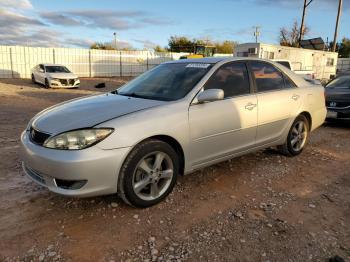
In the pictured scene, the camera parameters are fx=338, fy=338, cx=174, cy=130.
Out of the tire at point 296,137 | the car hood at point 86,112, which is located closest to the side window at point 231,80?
the car hood at point 86,112

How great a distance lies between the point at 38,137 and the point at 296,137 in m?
4.03

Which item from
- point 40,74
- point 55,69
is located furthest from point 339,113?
point 40,74

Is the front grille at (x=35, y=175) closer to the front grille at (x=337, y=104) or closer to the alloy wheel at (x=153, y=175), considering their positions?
the alloy wheel at (x=153, y=175)

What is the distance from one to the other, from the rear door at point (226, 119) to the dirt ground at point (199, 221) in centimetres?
49

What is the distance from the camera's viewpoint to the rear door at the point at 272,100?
477cm

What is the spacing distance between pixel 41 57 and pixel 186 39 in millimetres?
38697

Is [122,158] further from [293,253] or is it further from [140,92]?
[293,253]

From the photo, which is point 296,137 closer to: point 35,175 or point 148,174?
point 148,174

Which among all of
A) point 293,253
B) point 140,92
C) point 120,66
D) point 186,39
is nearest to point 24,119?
point 140,92

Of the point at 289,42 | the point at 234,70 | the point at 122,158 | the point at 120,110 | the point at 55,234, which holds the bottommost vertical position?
the point at 55,234

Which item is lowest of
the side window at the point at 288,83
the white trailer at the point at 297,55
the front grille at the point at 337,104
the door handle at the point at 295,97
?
the front grille at the point at 337,104

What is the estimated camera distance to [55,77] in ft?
63.3

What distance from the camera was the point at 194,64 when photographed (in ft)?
14.8

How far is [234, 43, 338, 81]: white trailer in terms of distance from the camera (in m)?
19.5
